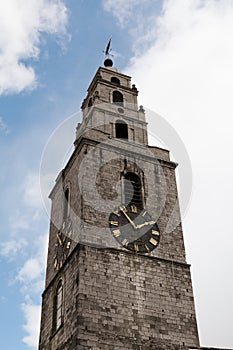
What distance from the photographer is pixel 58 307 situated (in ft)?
75.6

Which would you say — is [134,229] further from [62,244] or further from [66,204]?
[66,204]

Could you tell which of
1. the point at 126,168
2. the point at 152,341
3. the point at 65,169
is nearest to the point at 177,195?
the point at 126,168

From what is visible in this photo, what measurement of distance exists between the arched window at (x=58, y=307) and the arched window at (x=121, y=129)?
10.0m

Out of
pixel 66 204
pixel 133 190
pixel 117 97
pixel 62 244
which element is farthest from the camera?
pixel 117 97

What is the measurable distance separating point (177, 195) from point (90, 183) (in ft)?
16.8

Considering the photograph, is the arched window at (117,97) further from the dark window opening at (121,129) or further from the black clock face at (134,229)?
the black clock face at (134,229)

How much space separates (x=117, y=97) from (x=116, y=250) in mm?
12908

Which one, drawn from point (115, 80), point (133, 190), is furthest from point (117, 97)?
point (133, 190)

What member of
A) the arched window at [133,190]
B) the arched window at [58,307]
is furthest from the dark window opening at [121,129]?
the arched window at [58,307]

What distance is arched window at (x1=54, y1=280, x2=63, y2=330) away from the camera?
73.3 feet

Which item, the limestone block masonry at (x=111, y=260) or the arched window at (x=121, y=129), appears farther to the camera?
the arched window at (x=121, y=129)

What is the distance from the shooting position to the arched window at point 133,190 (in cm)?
2541

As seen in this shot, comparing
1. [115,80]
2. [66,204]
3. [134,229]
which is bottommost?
[134,229]

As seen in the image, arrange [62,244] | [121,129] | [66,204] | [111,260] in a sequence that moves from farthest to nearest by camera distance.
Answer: [121,129]
[66,204]
[62,244]
[111,260]
